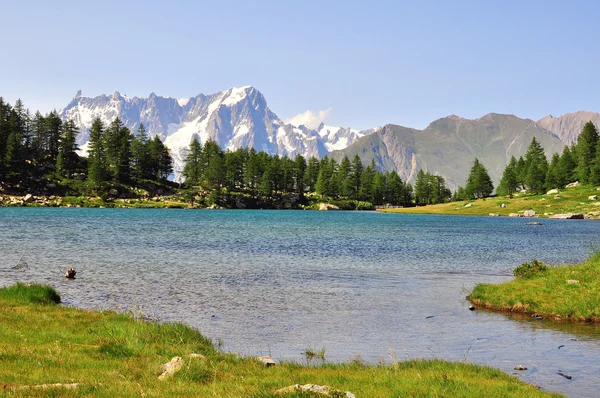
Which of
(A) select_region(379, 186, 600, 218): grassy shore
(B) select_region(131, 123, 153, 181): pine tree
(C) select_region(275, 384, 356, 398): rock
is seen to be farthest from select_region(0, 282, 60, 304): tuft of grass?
(B) select_region(131, 123, 153, 181): pine tree

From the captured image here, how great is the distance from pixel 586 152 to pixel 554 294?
589 ft

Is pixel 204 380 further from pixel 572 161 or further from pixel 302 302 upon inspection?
pixel 572 161

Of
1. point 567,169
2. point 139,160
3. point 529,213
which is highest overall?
point 139,160

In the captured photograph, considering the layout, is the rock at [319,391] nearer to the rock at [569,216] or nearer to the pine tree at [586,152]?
the rock at [569,216]

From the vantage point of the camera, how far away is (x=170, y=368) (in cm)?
1344

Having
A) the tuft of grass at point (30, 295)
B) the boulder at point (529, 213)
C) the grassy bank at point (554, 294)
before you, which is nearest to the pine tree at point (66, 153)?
the tuft of grass at point (30, 295)

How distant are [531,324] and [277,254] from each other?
32270 mm

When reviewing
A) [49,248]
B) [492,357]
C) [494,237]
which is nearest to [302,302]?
[492,357]

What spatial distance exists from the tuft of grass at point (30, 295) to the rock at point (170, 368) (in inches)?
585

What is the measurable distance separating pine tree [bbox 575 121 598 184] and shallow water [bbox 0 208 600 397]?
128 m

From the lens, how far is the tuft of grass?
24.7 meters

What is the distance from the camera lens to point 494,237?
81.3 metres

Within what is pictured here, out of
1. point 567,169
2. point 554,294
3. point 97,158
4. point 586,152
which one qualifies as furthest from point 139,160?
point 554,294

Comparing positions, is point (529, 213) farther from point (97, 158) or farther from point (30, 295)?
point (97, 158)
